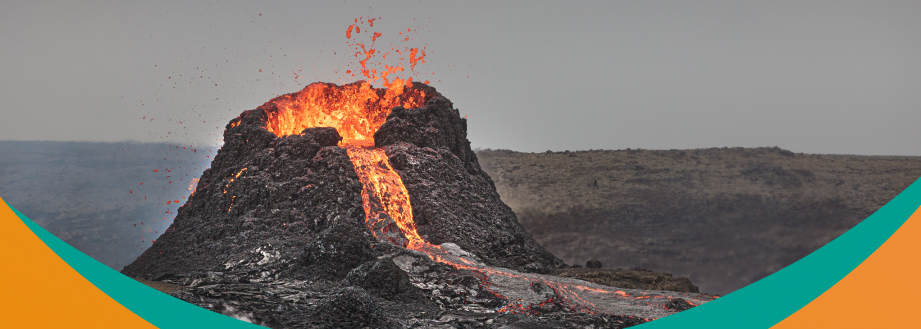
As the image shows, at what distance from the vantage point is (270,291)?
A: 15.7 m

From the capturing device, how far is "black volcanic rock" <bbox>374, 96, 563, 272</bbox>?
2472 cm

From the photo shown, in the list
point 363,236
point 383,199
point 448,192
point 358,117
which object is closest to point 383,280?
point 363,236

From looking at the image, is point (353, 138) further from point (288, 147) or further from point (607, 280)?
point (607, 280)

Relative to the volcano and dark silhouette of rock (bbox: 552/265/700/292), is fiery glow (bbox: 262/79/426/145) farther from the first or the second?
dark silhouette of rock (bbox: 552/265/700/292)

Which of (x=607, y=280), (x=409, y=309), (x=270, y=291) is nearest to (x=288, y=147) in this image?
(x=270, y=291)

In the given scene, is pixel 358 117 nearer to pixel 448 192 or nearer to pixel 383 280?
pixel 448 192

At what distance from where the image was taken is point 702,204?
50.3 metres

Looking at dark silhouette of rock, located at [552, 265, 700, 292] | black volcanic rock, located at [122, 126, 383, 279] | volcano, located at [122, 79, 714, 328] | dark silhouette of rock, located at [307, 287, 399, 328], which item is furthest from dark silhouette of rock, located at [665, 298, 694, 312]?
black volcanic rock, located at [122, 126, 383, 279]

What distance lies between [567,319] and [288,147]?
1705 cm

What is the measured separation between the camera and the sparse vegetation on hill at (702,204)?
4000 cm

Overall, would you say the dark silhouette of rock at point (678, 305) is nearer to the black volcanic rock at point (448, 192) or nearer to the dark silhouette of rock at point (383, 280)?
the dark silhouette of rock at point (383, 280)

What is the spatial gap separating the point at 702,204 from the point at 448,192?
32.7m

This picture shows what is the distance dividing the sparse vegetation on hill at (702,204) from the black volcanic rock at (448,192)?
16.4 metres

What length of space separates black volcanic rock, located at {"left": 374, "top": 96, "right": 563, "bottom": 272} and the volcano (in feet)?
0.24
